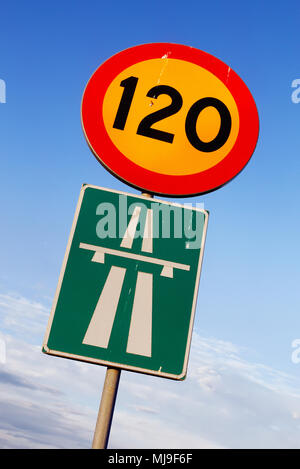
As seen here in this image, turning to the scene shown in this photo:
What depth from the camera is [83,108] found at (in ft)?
4.84

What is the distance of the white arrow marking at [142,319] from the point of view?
3.82 ft

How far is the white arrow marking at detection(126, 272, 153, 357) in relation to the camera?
1164 mm

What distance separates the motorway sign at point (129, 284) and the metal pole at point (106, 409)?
0.13 feet

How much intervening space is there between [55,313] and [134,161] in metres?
0.60

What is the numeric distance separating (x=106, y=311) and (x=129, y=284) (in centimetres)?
11

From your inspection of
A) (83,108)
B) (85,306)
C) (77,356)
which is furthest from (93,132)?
(77,356)

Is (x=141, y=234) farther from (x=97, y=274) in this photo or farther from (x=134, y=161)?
(x=134, y=161)

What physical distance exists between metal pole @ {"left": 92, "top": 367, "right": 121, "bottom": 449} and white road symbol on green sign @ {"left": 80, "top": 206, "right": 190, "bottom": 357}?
9 cm

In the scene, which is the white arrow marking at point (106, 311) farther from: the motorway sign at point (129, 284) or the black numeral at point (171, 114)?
the black numeral at point (171, 114)

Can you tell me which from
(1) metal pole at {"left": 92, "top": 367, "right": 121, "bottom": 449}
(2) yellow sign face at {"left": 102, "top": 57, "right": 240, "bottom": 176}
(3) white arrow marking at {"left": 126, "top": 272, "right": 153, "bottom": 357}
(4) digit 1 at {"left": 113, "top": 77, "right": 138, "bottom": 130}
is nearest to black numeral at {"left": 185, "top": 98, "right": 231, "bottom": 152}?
(2) yellow sign face at {"left": 102, "top": 57, "right": 240, "bottom": 176}

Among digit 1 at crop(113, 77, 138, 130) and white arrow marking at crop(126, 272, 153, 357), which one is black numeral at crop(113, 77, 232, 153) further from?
white arrow marking at crop(126, 272, 153, 357)

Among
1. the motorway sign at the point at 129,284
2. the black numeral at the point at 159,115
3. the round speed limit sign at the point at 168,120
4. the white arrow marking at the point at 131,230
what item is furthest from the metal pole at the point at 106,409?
the black numeral at the point at 159,115

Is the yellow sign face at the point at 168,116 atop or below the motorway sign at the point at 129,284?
atop
